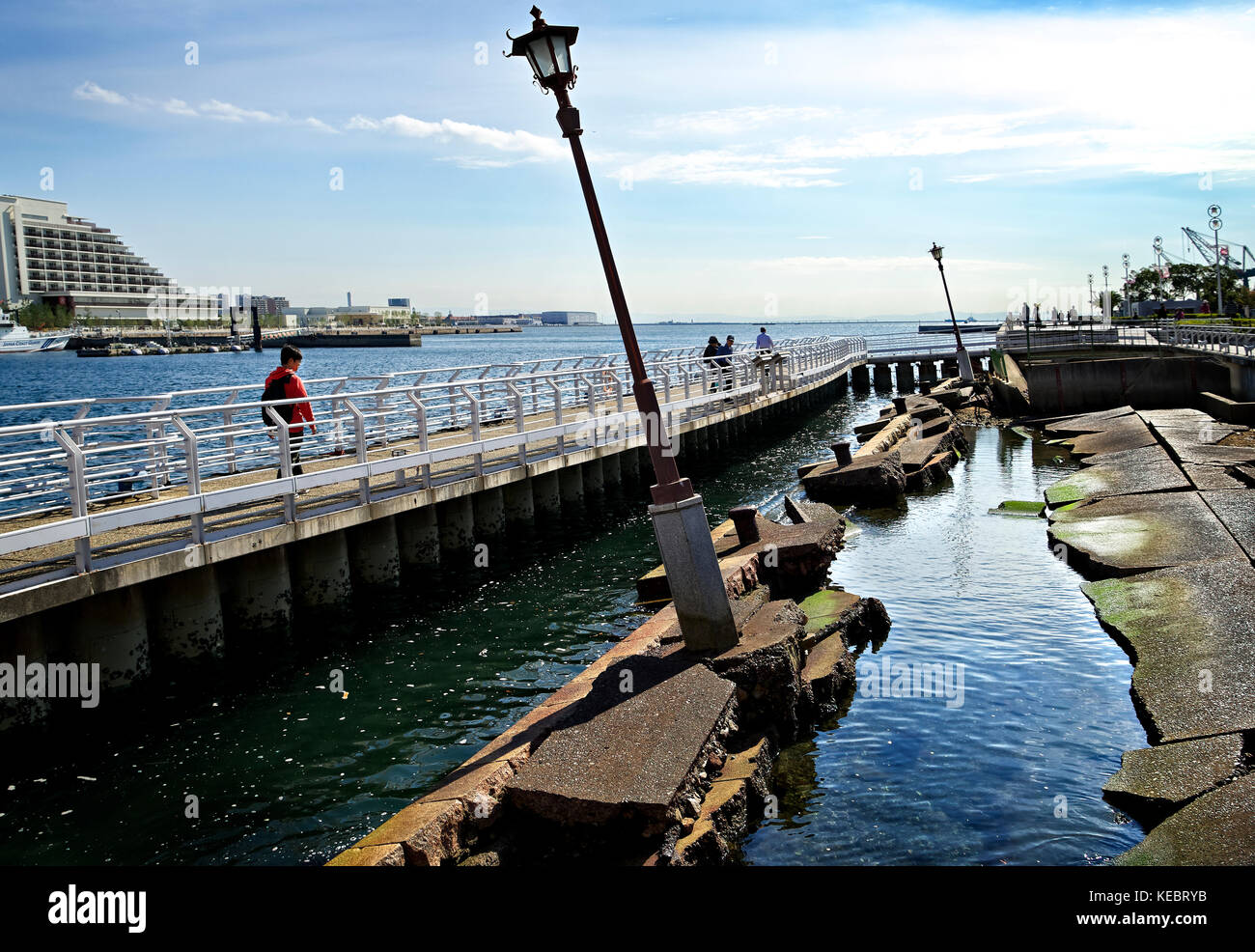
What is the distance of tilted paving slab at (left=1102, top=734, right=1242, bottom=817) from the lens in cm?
659

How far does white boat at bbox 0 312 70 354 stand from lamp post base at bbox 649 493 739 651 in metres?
167

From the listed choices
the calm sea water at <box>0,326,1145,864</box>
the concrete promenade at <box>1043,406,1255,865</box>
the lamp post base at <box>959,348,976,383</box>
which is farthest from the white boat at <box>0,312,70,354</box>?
the concrete promenade at <box>1043,406,1255,865</box>

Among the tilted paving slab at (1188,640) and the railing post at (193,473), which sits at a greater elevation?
the railing post at (193,473)

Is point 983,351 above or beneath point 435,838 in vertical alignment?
above

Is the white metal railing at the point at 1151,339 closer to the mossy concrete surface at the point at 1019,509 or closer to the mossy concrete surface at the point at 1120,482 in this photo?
the mossy concrete surface at the point at 1120,482

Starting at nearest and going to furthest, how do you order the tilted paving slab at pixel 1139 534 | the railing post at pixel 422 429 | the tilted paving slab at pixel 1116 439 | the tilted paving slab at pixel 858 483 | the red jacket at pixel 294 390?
the tilted paving slab at pixel 1139 534 < the red jacket at pixel 294 390 < the railing post at pixel 422 429 < the tilted paving slab at pixel 858 483 < the tilted paving slab at pixel 1116 439

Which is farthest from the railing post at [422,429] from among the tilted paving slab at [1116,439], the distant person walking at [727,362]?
the distant person walking at [727,362]

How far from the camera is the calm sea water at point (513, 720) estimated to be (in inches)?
273

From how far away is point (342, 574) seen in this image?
1367cm

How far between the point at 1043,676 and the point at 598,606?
6110 millimetres

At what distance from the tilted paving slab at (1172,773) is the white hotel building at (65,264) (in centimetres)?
19655

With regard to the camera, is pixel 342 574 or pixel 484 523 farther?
pixel 484 523
